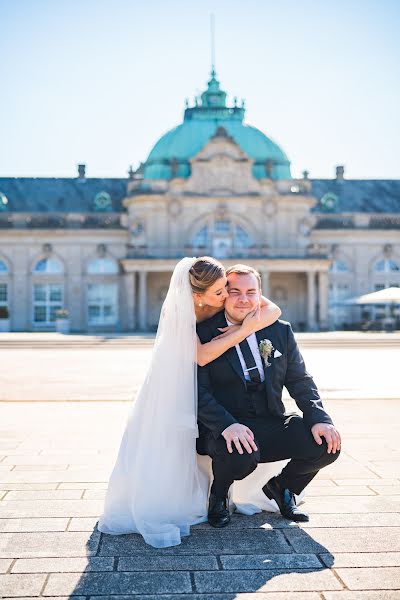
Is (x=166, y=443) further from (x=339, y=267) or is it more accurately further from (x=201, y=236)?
(x=339, y=267)

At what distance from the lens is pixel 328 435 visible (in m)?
5.07

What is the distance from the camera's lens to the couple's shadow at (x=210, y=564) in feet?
13.1

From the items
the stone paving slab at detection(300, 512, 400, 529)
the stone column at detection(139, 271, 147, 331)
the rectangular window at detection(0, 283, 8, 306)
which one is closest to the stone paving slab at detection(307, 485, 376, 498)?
the stone paving slab at detection(300, 512, 400, 529)

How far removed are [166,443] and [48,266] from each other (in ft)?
133

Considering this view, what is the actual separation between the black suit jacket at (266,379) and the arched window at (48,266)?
1578 inches

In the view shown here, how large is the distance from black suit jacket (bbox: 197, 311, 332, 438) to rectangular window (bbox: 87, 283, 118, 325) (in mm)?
39326

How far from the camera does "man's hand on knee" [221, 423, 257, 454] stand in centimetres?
492

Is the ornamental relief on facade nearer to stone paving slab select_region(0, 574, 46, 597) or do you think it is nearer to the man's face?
the man's face

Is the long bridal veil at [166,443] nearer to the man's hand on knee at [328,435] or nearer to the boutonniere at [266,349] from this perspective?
the boutonniere at [266,349]

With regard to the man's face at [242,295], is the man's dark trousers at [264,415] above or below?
below

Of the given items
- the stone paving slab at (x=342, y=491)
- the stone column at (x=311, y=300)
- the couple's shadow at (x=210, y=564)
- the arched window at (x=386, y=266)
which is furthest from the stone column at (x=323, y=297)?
the couple's shadow at (x=210, y=564)

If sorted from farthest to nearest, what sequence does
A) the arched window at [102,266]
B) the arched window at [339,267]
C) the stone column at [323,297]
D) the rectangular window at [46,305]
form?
the arched window at [339,267] < the arched window at [102,266] < the rectangular window at [46,305] < the stone column at [323,297]

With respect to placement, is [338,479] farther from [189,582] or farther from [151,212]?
[151,212]

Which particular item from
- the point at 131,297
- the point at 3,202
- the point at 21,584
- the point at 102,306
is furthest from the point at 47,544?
the point at 3,202
